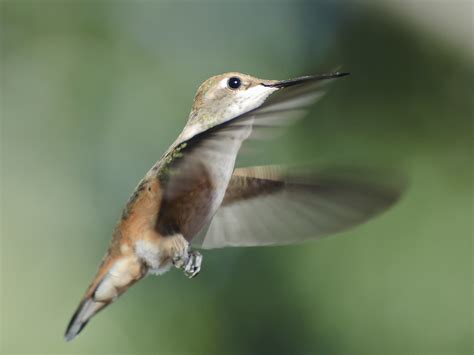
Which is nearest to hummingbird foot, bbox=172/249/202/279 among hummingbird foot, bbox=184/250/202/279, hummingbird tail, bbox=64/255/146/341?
hummingbird foot, bbox=184/250/202/279

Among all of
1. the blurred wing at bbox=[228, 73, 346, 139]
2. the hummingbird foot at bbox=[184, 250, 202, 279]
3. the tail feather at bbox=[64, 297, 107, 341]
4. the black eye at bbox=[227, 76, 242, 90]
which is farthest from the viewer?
the black eye at bbox=[227, 76, 242, 90]

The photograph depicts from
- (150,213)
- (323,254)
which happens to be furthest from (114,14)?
(150,213)

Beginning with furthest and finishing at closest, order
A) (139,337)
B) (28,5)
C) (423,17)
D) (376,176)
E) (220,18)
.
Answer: (220,18) < (28,5) < (139,337) < (423,17) < (376,176)

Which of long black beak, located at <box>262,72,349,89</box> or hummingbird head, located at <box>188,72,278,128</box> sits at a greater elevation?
long black beak, located at <box>262,72,349,89</box>

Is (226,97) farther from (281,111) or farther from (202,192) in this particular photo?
(281,111)

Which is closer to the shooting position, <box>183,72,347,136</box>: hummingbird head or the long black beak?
the long black beak

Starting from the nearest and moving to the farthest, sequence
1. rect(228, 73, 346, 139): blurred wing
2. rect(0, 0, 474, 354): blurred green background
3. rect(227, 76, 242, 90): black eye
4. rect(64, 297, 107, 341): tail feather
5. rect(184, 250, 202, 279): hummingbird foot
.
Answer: rect(228, 73, 346, 139): blurred wing
rect(184, 250, 202, 279): hummingbird foot
rect(64, 297, 107, 341): tail feather
rect(227, 76, 242, 90): black eye
rect(0, 0, 474, 354): blurred green background

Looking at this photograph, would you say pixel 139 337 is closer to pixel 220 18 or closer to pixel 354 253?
pixel 354 253

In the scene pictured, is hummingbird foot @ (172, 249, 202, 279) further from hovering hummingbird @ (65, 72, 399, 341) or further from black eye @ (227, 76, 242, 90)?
black eye @ (227, 76, 242, 90)
